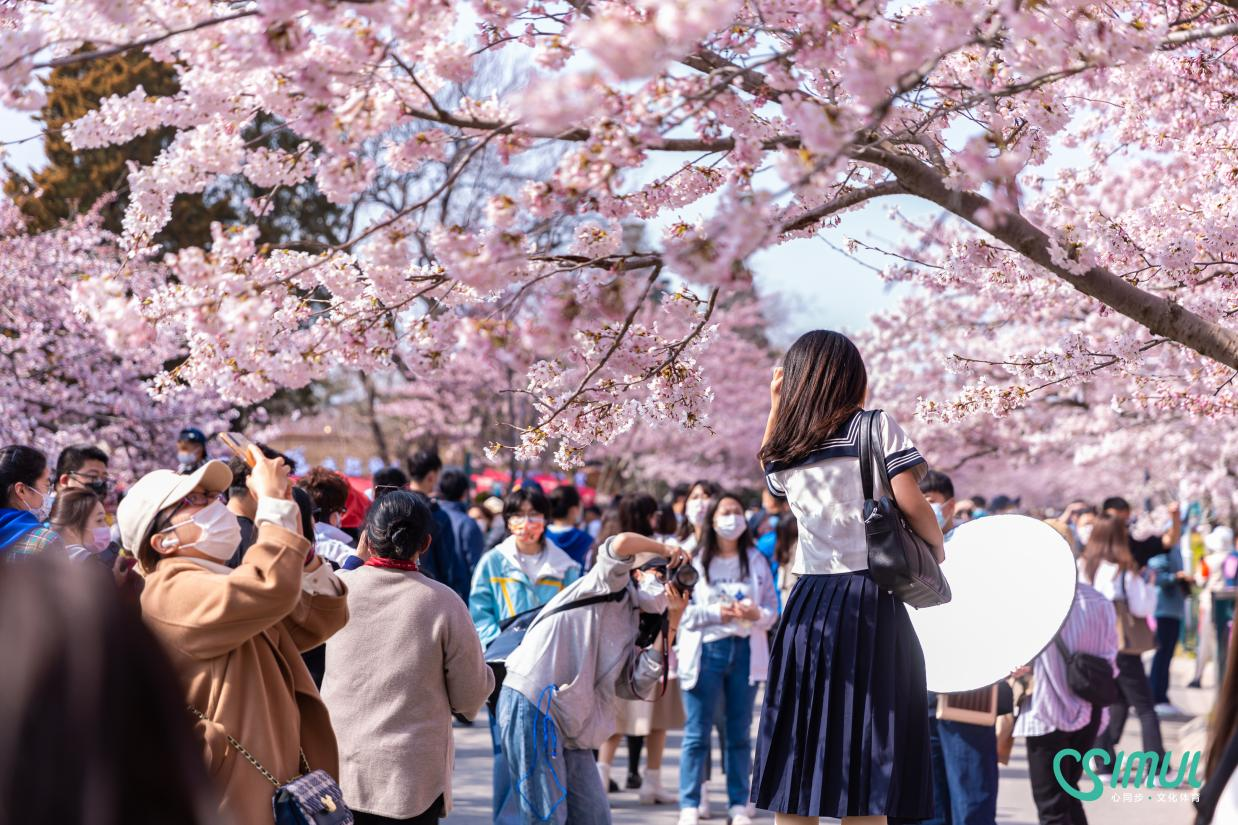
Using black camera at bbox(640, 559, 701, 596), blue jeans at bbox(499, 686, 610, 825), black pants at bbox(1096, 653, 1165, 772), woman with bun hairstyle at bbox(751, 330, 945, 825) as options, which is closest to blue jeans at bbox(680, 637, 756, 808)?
black camera at bbox(640, 559, 701, 596)

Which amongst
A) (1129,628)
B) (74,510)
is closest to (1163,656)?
(1129,628)

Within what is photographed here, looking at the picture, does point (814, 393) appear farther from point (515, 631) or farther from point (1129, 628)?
point (1129, 628)

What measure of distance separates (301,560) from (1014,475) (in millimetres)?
38911

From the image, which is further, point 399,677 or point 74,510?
point 74,510

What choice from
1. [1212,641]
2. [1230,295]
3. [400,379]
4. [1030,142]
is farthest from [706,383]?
[400,379]

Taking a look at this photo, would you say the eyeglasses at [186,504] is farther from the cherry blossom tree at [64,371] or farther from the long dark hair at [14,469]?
the cherry blossom tree at [64,371]

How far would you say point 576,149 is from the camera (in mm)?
3105

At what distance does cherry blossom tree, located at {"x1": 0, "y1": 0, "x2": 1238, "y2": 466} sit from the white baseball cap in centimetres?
39

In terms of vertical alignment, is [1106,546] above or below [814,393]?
below

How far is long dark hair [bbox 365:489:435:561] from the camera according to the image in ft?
15.6

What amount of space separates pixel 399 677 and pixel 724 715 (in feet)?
13.6

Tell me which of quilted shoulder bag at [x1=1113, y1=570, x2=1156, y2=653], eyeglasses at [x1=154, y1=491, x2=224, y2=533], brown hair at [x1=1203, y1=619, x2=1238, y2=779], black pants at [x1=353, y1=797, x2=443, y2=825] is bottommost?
black pants at [x1=353, y1=797, x2=443, y2=825]

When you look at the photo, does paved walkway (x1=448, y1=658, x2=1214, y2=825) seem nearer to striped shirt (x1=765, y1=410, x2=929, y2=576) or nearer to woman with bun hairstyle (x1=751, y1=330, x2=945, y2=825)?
woman with bun hairstyle (x1=751, y1=330, x2=945, y2=825)

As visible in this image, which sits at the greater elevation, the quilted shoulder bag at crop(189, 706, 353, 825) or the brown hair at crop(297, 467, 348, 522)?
the brown hair at crop(297, 467, 348, 522)
